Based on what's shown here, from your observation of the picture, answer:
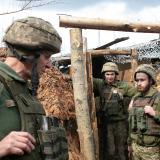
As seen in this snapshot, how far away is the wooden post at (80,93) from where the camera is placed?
611 cm

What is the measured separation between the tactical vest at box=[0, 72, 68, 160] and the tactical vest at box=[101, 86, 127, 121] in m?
5.77

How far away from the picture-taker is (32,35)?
99.9 inches

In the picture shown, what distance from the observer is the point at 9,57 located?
2.52m

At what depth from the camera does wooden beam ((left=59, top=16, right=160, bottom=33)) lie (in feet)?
18.6

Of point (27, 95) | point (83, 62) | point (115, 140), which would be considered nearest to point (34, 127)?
point (27, 95)

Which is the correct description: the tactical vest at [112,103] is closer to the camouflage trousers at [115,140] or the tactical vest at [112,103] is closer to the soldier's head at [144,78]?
the camouflage trousers at [115,140]

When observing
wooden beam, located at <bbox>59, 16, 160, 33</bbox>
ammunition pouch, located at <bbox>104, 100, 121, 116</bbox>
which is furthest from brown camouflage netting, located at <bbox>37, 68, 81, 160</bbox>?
wooden beam, located at <bbox>59, 16, 160, 33</bbox>

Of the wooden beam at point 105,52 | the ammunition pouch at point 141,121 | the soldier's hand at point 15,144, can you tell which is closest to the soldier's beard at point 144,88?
the ammunition pouch at point 141,121

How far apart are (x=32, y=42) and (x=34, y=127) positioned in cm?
50

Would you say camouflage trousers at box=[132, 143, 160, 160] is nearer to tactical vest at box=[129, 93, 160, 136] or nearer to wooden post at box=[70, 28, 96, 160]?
tactical vest at box=[129, 93, 160, 136]

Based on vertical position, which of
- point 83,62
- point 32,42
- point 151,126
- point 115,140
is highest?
point 32,42

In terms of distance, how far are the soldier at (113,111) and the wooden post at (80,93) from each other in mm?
2151

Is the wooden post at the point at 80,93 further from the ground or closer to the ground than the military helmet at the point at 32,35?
closer to the ground

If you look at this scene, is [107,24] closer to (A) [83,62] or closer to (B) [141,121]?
(A) [83,62]
